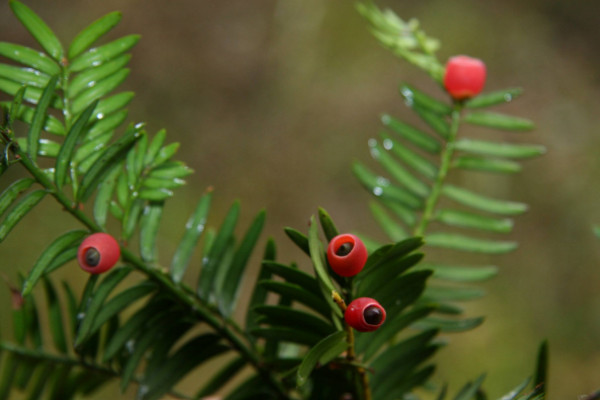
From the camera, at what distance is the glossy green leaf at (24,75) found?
364mm

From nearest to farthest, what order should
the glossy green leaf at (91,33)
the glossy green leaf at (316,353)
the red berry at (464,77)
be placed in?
the glossy green leaf at (316,353) → the glossy green leaf at (91,33) → the red berry at (464,77)

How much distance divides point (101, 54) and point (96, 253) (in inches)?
5.6

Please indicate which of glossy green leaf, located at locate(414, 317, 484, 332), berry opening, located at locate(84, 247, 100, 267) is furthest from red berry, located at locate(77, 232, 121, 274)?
glossy green leaf, located at locate(414, 317, 484, 332)

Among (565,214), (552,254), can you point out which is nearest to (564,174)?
(565,214)

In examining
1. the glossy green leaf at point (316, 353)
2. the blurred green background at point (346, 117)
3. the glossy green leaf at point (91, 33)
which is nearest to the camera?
the glossy green leaf at point (316, 353)

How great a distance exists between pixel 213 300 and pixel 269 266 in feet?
0.35

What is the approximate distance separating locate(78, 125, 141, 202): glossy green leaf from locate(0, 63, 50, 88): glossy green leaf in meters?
0.07

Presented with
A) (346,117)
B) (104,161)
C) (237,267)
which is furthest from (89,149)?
(346,117)

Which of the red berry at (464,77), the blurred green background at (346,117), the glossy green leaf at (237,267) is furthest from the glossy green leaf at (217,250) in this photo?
the blurred green background at (346,117)

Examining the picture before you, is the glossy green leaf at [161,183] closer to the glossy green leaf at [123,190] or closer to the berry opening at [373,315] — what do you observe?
the glossy green leaf at [123,190]

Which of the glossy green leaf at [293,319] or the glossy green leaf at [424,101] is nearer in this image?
the glossy green leaf at [293,319]

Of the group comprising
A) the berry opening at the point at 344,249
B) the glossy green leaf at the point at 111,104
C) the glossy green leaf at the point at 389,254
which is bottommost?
the glossy green leaf at the point at 389,254

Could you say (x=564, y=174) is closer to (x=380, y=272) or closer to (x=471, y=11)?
(x=471, y=11)

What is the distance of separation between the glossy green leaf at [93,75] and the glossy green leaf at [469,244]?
10.7 inches
